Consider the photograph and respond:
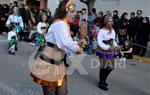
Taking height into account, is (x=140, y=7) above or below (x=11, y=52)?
above

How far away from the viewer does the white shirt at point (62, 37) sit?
209 inches

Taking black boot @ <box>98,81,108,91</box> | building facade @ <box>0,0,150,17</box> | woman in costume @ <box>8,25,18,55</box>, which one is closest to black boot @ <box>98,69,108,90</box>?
black boot @ <box>98,81,108,91</box>

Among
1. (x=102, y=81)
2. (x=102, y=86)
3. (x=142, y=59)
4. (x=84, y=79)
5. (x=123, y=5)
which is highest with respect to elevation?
(x=123, y=5)

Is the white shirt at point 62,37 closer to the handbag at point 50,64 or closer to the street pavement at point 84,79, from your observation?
the handbag at point 50,64

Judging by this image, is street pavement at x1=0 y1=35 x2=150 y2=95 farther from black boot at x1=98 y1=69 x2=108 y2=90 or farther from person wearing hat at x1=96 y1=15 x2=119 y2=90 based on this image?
person wearing hat at x1=96 y1=15 x2=119 y2=90

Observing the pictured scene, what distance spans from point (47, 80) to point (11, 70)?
5.78m

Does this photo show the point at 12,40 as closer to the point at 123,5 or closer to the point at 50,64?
the point at 123,5

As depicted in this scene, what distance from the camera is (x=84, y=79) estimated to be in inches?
419

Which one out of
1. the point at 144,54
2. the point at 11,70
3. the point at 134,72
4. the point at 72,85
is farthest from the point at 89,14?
the point at 72,85

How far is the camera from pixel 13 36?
15.2 meters

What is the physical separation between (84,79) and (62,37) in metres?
5.44

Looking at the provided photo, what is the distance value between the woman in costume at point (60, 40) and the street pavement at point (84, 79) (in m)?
2.80

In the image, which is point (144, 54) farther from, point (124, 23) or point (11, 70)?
point (11, 70)

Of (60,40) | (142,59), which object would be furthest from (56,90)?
(142,59)
